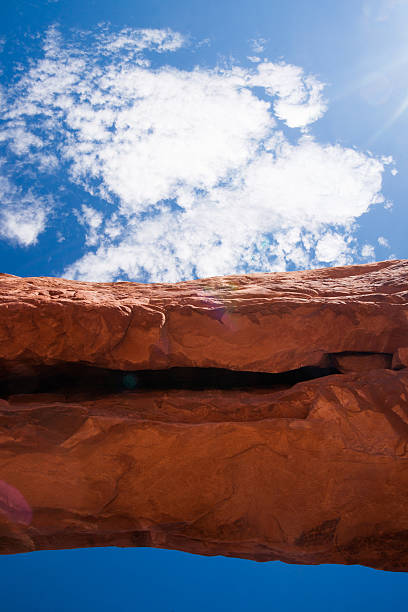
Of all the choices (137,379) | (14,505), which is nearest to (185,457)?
(137,379)

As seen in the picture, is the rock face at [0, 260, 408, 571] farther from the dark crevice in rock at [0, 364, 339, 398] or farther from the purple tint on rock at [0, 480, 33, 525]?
the dark crevice in rock at [0, 364, 339, 398]

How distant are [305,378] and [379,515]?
217 centimetres

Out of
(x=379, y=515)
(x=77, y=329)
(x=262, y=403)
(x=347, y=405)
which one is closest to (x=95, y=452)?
(x=77, y=329)

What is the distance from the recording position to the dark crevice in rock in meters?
6.02

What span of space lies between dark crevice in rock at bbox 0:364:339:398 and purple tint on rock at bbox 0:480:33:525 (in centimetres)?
150

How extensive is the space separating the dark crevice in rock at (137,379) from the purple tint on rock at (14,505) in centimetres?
150

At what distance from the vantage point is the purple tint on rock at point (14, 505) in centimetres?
486

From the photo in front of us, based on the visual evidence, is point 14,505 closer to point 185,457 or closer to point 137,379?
point 185,457

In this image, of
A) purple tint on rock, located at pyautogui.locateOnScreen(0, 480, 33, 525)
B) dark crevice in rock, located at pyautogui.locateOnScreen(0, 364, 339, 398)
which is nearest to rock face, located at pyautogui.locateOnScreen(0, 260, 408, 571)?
purple tint on rock, located at pyautogui.locateOnScreen(0, 480, 33, 525)

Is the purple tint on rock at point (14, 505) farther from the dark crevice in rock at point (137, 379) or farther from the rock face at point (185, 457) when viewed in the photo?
the dark crevice in rock at point (137, 379)

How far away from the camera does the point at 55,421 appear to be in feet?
16.5

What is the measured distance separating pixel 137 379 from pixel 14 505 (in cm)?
236

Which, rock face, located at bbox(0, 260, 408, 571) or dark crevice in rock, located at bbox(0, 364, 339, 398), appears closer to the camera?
rock face, located at bbox(0, 260, 408, 571)

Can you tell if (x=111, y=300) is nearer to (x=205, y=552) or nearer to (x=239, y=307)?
(x=239, y=307)
